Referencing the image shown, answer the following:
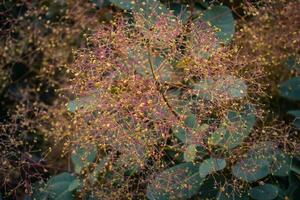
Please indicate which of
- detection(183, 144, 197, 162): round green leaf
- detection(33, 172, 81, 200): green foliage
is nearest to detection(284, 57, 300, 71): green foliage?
detection(183, 144, 197, 162): round green leaf

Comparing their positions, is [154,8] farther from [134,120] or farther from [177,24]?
[134,120]

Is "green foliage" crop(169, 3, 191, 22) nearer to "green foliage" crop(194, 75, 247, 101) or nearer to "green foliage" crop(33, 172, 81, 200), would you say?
"green foliage" crop(194, 75, 247, 101)

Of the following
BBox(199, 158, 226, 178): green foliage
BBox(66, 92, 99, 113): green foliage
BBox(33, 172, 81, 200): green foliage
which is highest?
BBox(66, 92, 99, 113): green foliage

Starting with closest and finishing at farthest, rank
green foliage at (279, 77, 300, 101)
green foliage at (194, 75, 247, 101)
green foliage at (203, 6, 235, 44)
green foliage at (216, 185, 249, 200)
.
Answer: green foliage at (194, 75, 247, 101), green foliage at (216, 185, 249, 200), green foliage at (203, 6, 235, 44), green foliage at (279, 77, 300, 101)

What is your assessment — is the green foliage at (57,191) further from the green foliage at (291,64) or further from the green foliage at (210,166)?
the green foliage at (291,64)

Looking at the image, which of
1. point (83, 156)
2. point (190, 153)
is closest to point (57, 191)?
point (83, 156)

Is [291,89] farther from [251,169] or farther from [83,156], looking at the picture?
[83,156]

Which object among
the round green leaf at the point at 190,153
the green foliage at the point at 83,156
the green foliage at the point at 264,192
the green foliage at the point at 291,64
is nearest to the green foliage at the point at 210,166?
the round green leaf at the point at 190,153
